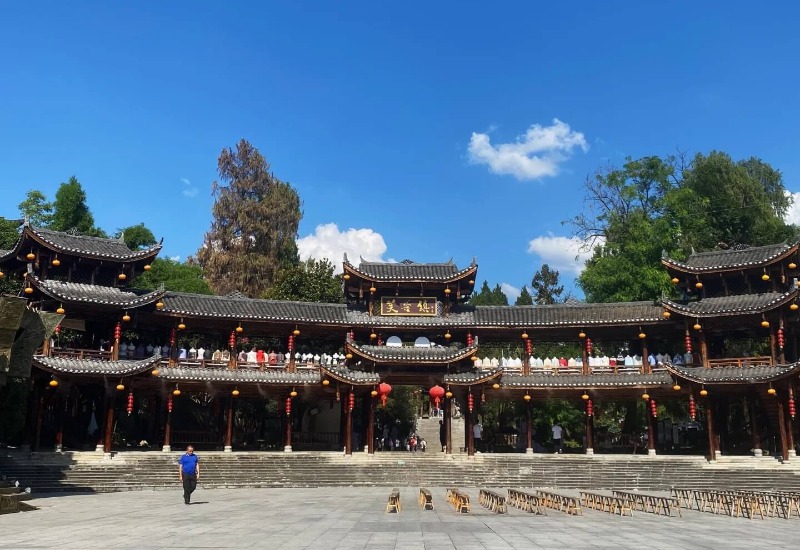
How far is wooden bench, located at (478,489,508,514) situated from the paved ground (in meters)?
0.27

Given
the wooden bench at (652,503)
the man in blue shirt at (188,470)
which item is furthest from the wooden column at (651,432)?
the man in blue shirt at (188,470)

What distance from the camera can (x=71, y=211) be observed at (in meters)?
40.6

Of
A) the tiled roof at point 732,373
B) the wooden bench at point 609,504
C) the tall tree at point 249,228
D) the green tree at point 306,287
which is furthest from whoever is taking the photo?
the tall tree at point 249,228

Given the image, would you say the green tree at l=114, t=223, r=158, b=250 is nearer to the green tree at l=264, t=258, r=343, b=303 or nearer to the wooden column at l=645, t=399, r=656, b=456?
the green tree at l=264, t=258, r=343, b=303

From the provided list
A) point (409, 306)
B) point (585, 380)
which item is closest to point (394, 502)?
point (585, 380)

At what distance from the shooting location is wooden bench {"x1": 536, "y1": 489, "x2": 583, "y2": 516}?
52.8 feet

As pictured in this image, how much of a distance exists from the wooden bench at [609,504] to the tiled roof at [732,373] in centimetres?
1002

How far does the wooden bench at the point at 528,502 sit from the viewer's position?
1620 centimetres

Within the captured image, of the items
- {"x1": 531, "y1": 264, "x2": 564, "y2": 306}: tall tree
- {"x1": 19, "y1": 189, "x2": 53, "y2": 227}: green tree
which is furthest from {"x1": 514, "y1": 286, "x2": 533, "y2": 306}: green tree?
{"x1": 19, "y1": 189, "x2": 53, "y2": 227}: green tree

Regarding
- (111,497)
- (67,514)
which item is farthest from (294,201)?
(67,514)

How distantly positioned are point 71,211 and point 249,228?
11.9 meters

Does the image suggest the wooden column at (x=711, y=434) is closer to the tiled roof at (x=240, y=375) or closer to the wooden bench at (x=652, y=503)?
the wooden bench at (x=652, y=503)

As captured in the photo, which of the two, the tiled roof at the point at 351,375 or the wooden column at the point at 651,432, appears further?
the wooden column at the point at 651,432

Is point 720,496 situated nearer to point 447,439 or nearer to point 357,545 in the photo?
point 357,545
